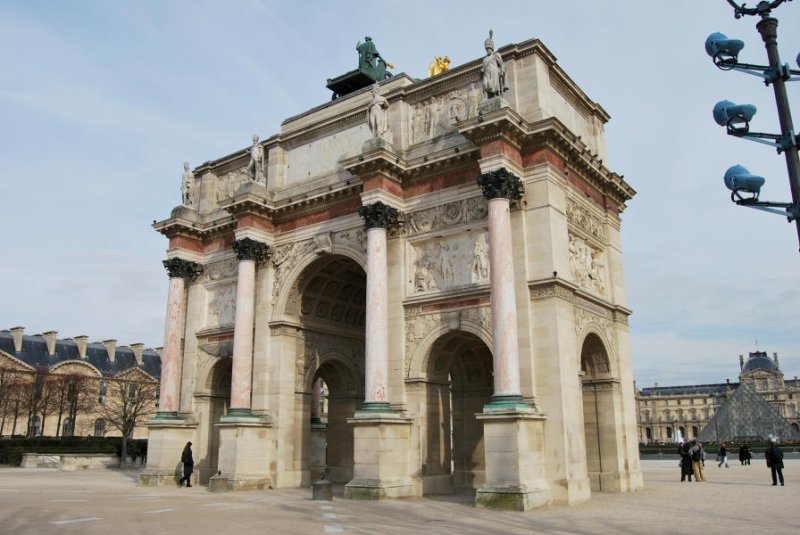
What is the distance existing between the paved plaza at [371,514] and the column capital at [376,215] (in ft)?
28.3

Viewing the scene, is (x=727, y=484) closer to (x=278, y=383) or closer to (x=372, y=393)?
(x=372, y=393)

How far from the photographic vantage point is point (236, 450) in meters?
23.5

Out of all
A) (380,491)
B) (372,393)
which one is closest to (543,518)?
(380,491)

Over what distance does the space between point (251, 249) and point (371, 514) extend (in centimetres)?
1305

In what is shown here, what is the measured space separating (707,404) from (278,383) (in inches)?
5644

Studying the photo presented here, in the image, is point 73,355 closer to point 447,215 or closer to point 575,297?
point 447,215

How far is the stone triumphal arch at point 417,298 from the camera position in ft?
64.8

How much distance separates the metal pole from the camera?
24.7 feet

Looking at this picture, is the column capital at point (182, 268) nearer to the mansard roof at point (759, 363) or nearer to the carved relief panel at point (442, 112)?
the carved relief panel at point (442, 112)

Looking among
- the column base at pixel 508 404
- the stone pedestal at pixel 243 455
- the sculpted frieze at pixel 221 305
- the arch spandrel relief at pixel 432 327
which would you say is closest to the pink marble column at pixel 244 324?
the stone pedestal at pixel 243 455

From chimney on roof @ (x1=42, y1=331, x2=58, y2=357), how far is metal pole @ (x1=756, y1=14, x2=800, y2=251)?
283 feet

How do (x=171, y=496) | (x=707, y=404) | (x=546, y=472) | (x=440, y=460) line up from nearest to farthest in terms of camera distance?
(x=546, y=472)
(x=171, y=496)
(x=440, y=460)
(x=707, y=404)

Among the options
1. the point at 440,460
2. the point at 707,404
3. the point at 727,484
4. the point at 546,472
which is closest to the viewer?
the point at 546,472

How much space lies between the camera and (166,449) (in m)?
26.5
